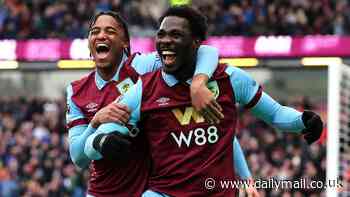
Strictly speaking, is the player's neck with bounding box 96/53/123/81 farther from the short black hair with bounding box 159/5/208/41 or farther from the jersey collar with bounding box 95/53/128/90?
the short black hair with bounding box 159/5/208/41

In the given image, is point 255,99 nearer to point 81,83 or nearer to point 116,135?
point 116,135

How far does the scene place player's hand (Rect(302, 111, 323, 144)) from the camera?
5.21 m

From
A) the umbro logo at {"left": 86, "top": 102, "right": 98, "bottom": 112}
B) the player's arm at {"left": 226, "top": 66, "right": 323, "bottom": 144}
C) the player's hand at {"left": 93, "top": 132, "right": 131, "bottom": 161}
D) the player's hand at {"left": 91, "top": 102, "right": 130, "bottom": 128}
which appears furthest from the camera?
the umbro logo at {"left": 86, "top": 102, "right": 98, "bottom": 112}

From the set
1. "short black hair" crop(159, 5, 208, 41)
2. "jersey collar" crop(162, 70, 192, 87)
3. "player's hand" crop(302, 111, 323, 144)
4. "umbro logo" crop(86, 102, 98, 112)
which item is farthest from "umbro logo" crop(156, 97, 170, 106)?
"player's hand" crop(302, 111, 323, 144)

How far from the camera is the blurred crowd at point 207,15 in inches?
745

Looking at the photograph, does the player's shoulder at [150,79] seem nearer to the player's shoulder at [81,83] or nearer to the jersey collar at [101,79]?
the jersey collar at [101,79]

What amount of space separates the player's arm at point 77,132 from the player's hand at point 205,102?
656 mm

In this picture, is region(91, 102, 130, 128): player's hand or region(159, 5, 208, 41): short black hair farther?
region(159, 5, 208, 41): short black hair

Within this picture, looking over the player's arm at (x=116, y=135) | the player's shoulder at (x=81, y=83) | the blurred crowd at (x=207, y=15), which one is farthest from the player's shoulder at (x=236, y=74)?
the blurred crowd at (x=207, y=15)

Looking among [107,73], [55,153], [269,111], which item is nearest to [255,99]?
[269,111]

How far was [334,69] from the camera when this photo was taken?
363 inches

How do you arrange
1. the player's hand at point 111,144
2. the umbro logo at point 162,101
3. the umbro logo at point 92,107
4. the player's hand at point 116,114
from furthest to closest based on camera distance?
1. the umbro logo at point 92,107
2. the umbro logo at point 162,101
3. the player's hand at point 116,114
4. the player's hand at point 111,144

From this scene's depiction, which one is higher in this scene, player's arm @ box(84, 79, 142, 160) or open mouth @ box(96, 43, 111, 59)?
open mouth @ box(96, 43, 111, 59)

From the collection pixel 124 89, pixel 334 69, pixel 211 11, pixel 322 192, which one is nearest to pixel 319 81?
pixel 211 11
